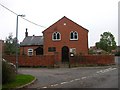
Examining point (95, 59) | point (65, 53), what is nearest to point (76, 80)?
point (95, 59)

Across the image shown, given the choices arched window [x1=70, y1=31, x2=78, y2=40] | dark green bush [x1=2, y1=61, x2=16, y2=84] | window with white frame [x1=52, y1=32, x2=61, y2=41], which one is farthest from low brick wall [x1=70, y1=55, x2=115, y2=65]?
dark green bush [x1=2, y1=61, x2=16, y2=84]

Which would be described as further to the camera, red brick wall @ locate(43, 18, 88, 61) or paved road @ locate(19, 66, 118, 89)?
red brick wall @ locate(43, 18, 88, 61)

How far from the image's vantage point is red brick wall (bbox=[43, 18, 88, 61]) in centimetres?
4753

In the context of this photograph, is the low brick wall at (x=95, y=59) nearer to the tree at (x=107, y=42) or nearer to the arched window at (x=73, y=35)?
the arched window at (x=73, y=35)

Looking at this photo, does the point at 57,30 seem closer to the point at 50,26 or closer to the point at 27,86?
the point at 50,26

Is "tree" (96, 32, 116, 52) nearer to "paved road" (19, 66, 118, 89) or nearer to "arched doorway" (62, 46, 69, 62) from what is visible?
"arched doorway" (62, 46, 69, 62)

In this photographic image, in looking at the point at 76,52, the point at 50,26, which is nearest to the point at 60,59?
the point at 76,52

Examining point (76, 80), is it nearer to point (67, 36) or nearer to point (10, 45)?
point (67, 36)

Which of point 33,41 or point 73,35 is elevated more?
point 73,35

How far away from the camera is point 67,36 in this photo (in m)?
47.7

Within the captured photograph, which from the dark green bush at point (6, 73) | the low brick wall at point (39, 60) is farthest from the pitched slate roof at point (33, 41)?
the dark green bush at point (6, 73)

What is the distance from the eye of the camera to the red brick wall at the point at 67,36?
47.5 metres

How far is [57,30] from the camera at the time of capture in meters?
48.1

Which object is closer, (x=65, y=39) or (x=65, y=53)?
(x=65, y=39)
